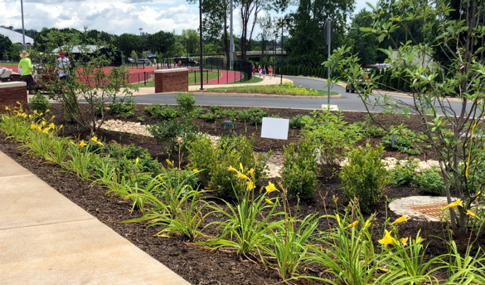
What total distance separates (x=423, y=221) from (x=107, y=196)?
11.3ft

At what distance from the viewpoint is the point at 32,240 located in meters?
4.12

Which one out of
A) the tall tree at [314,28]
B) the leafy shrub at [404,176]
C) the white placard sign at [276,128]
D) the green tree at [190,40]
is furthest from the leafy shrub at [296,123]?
the green tree at [190,40]

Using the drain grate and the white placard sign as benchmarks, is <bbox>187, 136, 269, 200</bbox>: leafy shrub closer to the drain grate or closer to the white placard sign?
the white placard sign

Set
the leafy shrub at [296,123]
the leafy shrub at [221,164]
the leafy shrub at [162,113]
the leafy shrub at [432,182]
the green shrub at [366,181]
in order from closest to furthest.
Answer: the green shrub at [366,181] → the leafy shrub at [221,164] → the leafy shrub at [432,182] → the leafy shrub at [296,123] → the leafy shrub at [162,113]

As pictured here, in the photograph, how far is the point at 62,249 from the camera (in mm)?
3910

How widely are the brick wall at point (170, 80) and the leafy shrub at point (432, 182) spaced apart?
19688 millimetres

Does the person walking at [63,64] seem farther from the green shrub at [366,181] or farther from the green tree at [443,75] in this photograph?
the green tree at [443,75]

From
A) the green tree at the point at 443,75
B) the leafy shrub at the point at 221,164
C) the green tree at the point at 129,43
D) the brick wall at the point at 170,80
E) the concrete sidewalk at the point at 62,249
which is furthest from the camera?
the green tree at the point at 129,43

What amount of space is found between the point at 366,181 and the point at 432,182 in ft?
5.11

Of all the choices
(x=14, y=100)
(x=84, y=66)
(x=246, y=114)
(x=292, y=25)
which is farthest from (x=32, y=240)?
(x=292, y=25)

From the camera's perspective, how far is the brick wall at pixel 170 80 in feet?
82.8

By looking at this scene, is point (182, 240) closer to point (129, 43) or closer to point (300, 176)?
point (300, 176)

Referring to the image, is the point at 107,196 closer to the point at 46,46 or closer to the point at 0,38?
the point at 46,46

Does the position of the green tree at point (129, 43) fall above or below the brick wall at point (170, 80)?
above
